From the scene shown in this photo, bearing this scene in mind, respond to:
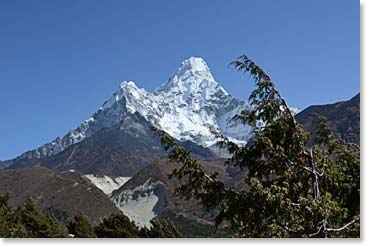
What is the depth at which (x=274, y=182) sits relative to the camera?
3221mm

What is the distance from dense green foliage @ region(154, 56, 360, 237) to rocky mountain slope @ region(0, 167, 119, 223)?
55557 millimetres

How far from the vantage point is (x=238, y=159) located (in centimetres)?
342

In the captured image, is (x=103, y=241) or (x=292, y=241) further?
(x=103, y=241)

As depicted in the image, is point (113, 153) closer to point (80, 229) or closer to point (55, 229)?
point (80, 229)

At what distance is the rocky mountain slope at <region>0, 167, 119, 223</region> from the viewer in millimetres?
61250

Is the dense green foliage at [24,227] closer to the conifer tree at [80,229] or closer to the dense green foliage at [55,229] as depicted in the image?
the dense green foliage at [55,229]

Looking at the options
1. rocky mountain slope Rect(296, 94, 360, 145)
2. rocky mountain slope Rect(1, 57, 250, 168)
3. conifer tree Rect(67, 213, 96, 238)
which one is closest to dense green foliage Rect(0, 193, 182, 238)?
conifer tree Rect(67, 213, 96, 238)

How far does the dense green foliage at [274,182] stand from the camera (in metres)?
2.96

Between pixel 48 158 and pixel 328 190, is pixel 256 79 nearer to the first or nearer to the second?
pixel 328 190

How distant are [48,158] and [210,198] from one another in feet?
614

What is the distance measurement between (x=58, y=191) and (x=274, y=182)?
235 feet

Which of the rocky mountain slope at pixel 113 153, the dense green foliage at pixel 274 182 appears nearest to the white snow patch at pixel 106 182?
the rocky mountain slope at pixel 113 153

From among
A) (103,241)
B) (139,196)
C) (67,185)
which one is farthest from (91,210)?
(103,241)

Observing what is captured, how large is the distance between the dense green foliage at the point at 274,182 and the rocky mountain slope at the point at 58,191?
182ft
